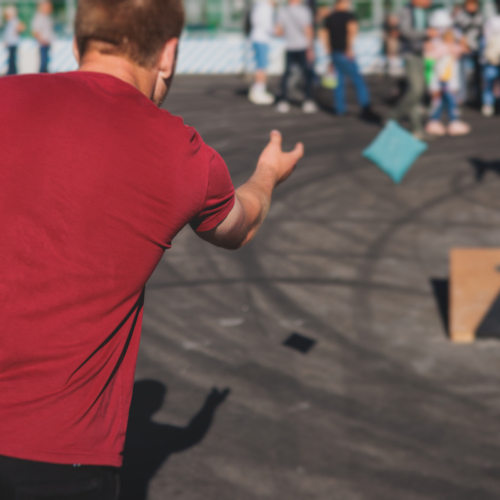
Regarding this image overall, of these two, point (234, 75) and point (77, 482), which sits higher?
point (77, 482)

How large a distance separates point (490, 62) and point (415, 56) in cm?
229

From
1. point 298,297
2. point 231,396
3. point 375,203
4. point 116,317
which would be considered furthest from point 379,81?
point 116,317

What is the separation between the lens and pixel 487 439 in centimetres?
410

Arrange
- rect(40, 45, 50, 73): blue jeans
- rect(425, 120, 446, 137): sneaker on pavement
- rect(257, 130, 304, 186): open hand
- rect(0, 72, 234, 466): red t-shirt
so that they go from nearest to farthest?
rect(0, 72, 234, 466): red t-shirt < rect(257, 130, 304, 186): open hand < rect(425, 120, 446, 137): sneaker on pavement < rect(40, 45, 50, 73): blue jeans

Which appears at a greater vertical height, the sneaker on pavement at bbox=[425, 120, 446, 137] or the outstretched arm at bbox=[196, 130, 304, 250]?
the outstretched arm at bbox=[196, 130, 304, 250]

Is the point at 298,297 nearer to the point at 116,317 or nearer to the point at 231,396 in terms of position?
the point at 231,396

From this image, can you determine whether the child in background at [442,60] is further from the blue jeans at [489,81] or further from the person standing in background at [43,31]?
the person standing in background at [43,31]

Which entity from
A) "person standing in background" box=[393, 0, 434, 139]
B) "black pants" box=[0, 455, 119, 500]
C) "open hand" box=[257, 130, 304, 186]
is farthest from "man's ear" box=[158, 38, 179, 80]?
"person standing in background" box=[393, 0, 434, 139]

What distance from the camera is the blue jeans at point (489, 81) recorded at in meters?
12.8

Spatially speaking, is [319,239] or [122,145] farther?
[319,239]

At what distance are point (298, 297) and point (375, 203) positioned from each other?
2.88m

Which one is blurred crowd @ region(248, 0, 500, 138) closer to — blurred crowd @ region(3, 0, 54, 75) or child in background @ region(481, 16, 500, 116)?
child in background @ region(481, 16, 500, 116)

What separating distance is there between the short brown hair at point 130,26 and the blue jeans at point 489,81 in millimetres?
12183

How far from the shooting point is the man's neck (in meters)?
1.70
